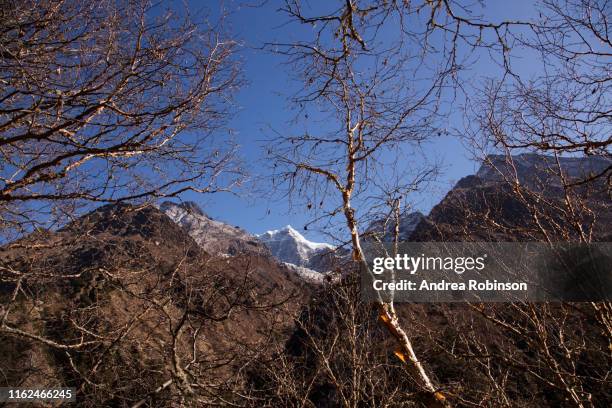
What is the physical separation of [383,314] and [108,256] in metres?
4.12

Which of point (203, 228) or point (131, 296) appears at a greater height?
point (203, 228)

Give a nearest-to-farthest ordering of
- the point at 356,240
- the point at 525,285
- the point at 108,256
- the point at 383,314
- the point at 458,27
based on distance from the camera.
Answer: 1. the point at 458,27
2. the point at 383,314
3. the point at 356,240
4. the point at 525,285
5. the point at 108,256

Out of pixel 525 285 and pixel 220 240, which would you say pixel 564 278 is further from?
pixel 220 240

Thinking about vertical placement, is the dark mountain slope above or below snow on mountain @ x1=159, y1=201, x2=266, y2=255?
below

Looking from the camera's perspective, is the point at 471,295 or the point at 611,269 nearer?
the point at 611,269

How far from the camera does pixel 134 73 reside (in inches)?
120

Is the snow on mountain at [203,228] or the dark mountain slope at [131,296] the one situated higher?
the snow on mountain at [203,228]

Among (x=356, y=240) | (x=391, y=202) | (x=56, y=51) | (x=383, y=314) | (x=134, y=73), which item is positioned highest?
(x=56, y=51)

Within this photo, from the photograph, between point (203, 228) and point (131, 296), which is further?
point (203, 228)

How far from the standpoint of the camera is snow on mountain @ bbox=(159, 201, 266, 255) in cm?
453

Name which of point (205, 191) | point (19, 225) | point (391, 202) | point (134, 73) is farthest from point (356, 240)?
point (19, 225)

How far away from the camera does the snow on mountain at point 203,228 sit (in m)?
4.53

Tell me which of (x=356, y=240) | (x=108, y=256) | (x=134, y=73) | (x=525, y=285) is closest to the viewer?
(x=134, y=73)

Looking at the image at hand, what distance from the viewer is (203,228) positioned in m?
5.67
